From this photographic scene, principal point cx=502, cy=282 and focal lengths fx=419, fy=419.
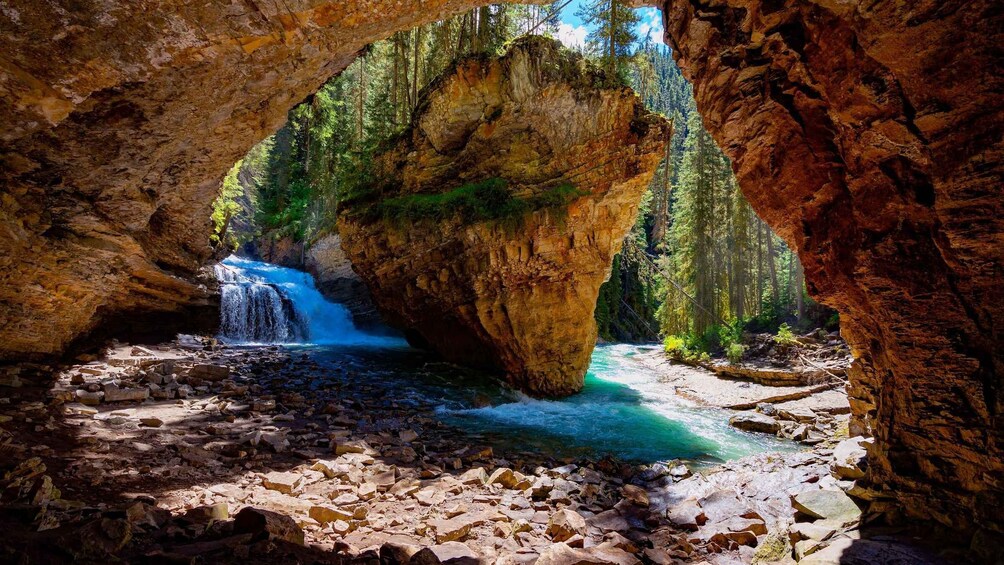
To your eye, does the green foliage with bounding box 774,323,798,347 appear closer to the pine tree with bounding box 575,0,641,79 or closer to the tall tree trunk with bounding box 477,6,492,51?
the pine tree with bounding box 575,0,641,79

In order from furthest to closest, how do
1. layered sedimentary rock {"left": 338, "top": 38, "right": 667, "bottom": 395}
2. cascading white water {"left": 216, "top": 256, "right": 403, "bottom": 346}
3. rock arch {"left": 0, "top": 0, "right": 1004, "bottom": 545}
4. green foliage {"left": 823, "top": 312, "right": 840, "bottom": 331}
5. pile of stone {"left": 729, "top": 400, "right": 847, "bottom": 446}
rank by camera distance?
green foliage {"left": 823, "top": 312, "right": 840, "bottom": 331} < cascading white water {"left": 216, "top": 256, "right": 403, "bottom": 346} < layered sedimentary rock {"left": 338, "top": 38, "right": 667, "bottom": 395} < pile of stone {"left": 729, "top": 400, "right": 847, "bottom": 446} < rock arch {"left": 0, "top": 0, "right": 1004, "bottom": 545}

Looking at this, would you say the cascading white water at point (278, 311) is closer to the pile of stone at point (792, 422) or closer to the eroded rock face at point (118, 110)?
the eroded rock face at point (118, 110)

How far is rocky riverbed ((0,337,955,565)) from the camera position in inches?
128

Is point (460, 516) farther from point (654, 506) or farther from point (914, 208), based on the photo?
point (914, 208)

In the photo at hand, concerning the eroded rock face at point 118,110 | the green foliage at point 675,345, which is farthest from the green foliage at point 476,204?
the green foliage at point 675,345

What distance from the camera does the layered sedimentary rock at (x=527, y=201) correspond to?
1285 centimetres

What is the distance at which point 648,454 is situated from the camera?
8.46m

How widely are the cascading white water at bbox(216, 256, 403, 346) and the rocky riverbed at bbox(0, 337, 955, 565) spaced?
29.9 ft

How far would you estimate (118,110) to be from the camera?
466 centimetres

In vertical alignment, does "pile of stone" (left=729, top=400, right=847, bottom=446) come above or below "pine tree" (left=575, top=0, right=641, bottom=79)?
below

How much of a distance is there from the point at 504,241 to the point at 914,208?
1026 centimetres

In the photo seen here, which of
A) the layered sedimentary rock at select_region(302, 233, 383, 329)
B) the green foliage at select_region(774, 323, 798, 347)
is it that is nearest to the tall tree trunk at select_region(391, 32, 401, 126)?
the layered sedimentary rock at select_region(302, 233, 383, 329)

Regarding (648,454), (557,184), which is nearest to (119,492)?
(648,454)

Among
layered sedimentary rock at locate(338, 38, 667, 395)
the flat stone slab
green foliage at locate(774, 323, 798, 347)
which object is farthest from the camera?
green foliage at locate(774, 323, 798, 347)
